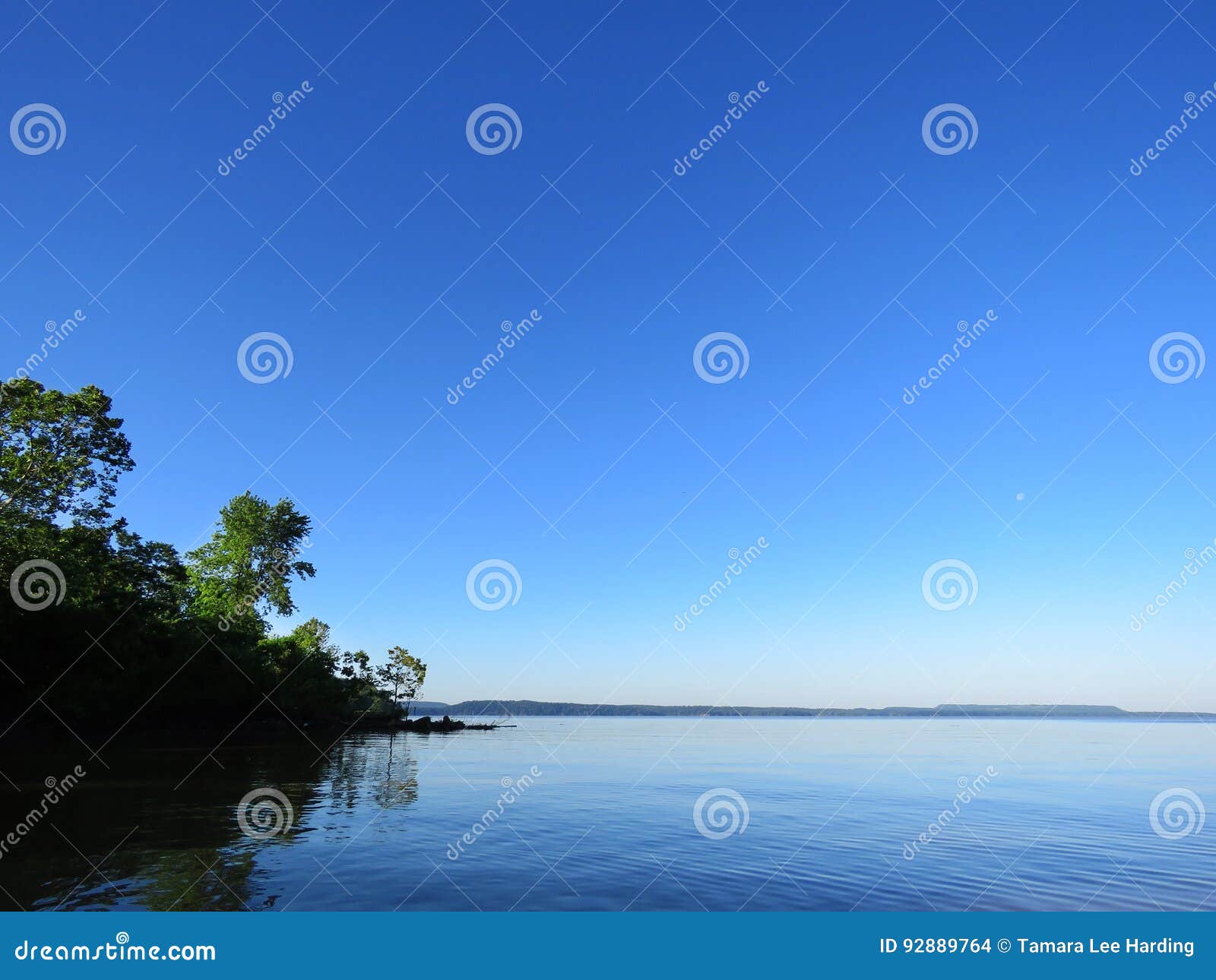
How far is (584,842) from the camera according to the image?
24141mm

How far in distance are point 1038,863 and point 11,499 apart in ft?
189

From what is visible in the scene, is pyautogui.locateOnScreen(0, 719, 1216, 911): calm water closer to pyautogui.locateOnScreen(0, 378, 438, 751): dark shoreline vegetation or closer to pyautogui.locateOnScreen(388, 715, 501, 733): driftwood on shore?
pyautogui.locateOnScreen(0, 378, 438, 751): dark shoreline vegetation

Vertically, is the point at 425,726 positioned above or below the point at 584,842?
above

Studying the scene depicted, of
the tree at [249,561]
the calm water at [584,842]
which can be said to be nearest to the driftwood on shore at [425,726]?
the tree at [249,561]

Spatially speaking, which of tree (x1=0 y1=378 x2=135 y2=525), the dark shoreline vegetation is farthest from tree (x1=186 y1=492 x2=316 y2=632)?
tree (x1=0 y1=378 x2=135 y2=525)

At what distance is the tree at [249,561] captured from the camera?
84.6m

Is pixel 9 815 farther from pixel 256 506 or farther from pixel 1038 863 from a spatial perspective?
pixel 256 506

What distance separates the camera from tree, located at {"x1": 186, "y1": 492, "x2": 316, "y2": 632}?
84625 millimetres

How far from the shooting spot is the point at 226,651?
67.3 m

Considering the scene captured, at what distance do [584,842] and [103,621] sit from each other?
144ft

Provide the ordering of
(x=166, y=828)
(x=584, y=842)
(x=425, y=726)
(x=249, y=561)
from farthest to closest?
(x=425, y=726) < (x=249, y=561) < (x=584, y=842) < (x=166, y=828)

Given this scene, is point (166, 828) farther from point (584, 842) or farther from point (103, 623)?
point (103, 623)

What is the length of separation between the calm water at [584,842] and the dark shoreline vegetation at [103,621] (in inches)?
229

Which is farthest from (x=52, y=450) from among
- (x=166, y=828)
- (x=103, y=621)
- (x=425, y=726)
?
(x=425, y=726)
